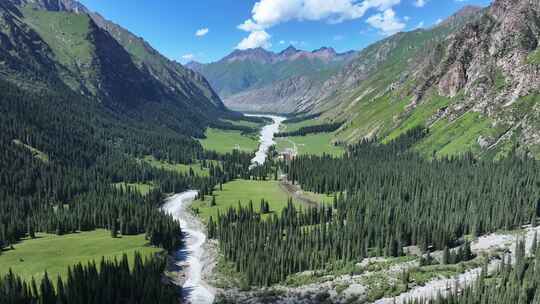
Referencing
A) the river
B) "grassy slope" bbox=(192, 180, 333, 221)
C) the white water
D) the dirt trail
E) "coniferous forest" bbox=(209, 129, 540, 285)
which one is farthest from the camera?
"grassy slope" bbox=(192, 180, 333, 221)

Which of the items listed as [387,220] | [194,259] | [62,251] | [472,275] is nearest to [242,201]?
[194,259]

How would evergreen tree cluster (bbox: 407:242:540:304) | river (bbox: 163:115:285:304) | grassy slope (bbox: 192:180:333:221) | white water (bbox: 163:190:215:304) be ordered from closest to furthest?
evergreen tree cluster (bbox: 407:242:540:304)
white water (bbox: 163:190:215:304)
river (bbox: 163:115:285:304)
grassy slope (bbox: 192:180:333:221)

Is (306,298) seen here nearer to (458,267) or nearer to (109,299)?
(458,267)

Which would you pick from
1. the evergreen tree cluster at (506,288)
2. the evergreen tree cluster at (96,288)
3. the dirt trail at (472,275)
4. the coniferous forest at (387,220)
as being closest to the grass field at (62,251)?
the evergreen tree cluster at (96,288)

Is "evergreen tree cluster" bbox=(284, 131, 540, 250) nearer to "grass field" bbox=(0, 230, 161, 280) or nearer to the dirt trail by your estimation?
the dirt trail

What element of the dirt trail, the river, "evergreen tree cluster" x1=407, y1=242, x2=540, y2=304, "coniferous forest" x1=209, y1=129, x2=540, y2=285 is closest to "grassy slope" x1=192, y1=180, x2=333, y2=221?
the river

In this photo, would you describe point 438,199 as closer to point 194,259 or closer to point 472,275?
point 472,275
